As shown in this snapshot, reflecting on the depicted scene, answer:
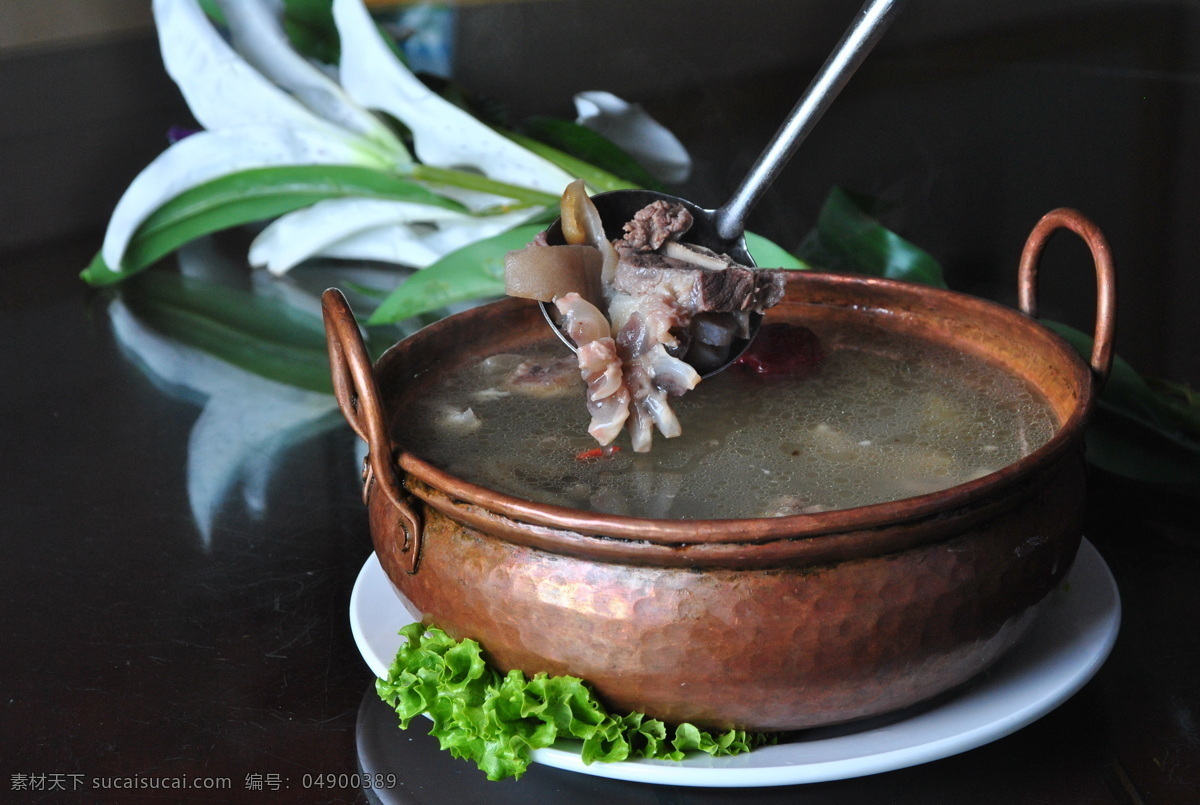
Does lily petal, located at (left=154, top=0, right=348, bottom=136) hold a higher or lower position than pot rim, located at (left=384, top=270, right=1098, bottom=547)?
lower

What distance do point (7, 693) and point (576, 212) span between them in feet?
2.80

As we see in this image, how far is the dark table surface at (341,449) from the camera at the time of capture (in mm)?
1186

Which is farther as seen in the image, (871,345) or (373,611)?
(871,345)

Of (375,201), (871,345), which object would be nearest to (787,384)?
(871,345)

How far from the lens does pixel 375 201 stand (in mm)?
2486

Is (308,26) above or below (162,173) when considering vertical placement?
above

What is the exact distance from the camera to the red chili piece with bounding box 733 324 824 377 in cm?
142

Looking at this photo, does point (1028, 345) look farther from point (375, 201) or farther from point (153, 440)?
point (375, 201)

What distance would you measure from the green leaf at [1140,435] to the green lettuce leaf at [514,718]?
811mm

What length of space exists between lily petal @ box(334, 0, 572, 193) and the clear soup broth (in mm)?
933

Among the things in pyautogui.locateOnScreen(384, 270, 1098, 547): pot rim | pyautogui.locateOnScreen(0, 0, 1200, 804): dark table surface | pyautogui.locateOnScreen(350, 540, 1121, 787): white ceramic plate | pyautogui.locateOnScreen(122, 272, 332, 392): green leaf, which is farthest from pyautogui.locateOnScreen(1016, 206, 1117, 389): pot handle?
pyautogui.locateOnScreen(122, 272, 332, 392): green leaf

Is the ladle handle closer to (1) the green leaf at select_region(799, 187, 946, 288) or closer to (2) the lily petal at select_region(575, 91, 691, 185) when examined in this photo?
(1) the green leaf at select_region(799, 187, 946, 288)

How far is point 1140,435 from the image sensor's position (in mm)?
1596

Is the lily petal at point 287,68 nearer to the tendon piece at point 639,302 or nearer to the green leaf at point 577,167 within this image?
the green leaf at point 577,167
